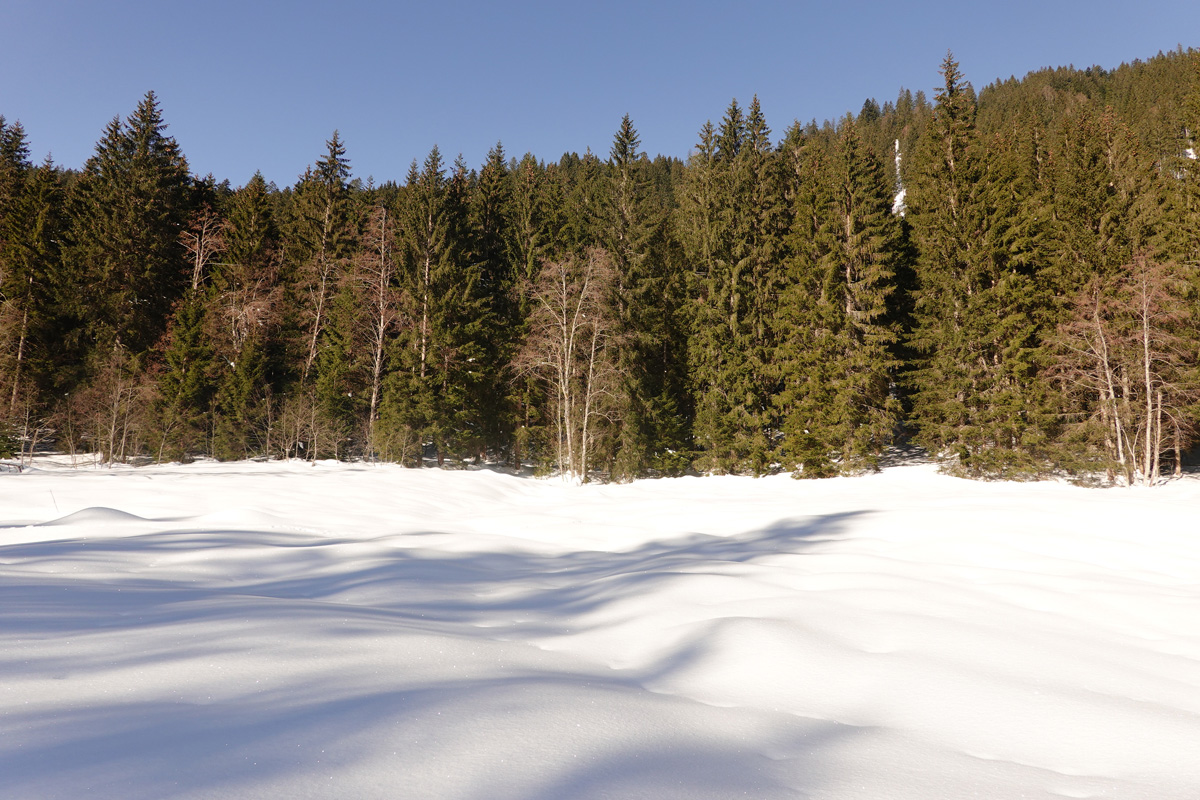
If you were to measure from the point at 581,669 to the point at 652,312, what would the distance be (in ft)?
66.9

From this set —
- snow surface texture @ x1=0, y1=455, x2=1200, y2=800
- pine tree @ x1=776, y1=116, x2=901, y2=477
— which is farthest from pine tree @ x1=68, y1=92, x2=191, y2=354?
pine tree @ x1=776, y1=116, x2=901, y2=477

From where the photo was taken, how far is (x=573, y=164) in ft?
210

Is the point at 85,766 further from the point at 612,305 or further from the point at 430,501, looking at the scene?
the point at 612,305

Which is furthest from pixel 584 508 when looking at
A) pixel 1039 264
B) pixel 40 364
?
pixel 40 364

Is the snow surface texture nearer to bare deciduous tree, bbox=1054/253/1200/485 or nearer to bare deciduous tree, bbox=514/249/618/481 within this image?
bare deciduous tree, bbox=514/249/618/481

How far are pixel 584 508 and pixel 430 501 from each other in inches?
103

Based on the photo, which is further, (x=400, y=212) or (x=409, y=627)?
(x=400, y=212)

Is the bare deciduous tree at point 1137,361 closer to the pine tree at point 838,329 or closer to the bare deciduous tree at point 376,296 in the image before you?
the pine tree at point 838,329

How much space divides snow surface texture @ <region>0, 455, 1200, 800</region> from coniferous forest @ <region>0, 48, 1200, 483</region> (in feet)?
47.8

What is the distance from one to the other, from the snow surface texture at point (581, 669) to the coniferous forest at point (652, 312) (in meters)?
14.6

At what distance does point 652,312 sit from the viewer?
2208cm

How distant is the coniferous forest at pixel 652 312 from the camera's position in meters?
17.7

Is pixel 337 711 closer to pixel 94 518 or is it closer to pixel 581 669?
pixel 581 669

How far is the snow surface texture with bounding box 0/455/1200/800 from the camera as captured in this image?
131 cm
